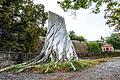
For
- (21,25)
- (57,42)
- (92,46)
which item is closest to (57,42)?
(57,42)

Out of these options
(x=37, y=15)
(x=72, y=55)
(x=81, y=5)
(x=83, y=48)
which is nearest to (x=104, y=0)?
(x=81, y=5)

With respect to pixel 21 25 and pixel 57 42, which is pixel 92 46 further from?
pixel 57 42

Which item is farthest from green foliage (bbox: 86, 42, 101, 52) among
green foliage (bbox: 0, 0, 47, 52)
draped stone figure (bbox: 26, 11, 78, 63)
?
draped stone figure (bbox: 26, 11, 78, 63)

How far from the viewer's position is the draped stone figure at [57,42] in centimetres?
2493

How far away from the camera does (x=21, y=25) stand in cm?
2973

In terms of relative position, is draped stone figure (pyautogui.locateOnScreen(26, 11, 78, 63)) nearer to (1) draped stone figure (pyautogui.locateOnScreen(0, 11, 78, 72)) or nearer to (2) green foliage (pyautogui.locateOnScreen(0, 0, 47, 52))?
(1) draped stone figure (pyautogui.locateOnScreen(0, 11, 78, 72))

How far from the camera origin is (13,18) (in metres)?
29.3

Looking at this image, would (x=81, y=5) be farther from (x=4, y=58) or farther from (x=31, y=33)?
(x=31, y=33)

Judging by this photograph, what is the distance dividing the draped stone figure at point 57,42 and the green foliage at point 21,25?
2.78m

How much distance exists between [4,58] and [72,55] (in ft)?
33.0

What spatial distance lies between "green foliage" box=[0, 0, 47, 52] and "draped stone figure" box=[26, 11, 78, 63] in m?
2.78

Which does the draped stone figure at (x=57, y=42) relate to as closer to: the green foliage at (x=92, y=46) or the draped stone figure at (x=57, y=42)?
the draped stone figure at (x=57, y=42)

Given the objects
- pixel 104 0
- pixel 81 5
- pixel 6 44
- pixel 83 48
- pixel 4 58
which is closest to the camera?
pixel 81 5

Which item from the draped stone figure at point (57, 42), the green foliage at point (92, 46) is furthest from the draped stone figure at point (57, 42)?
the green foliage at point (92, 46)
